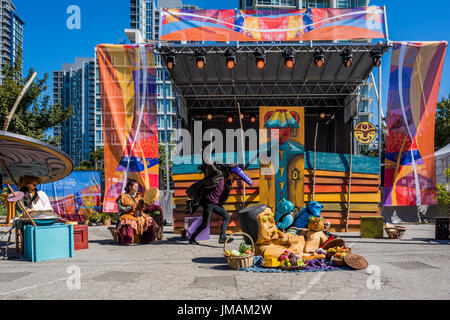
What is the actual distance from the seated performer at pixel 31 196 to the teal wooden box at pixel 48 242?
719 mm

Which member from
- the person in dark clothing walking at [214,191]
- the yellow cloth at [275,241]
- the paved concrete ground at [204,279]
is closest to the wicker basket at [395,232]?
the paved concrete ground at [204,279]

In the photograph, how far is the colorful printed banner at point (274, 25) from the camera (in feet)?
38.2

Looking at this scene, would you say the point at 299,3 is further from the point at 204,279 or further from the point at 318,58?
the point at 204,279

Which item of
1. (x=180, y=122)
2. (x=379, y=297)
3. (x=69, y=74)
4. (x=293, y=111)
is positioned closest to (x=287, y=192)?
(x=293, y=111)

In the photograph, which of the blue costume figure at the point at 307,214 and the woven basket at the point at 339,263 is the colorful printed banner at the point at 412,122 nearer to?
the blue costume figure at the point at 307,214

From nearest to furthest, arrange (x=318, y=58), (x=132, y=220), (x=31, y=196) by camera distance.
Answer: (x=31, y=196) < (x=132, y=220) < (x=318, y=58)

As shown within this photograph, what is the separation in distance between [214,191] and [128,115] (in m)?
5.52

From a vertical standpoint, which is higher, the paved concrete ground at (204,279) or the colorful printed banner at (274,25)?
the colorful printed banner at (274,25)

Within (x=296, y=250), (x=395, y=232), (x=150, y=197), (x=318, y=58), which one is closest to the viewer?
(x=296, y=250)

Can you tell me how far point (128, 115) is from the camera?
11.7 meters

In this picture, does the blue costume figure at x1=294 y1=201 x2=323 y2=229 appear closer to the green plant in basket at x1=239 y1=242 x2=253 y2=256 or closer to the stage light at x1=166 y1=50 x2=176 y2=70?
the green plant in basket at x1=239 y1=242 x2=253 y2=256

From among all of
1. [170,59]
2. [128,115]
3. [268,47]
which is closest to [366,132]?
[268,47]

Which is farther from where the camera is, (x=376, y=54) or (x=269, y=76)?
(x=269, y=76)
